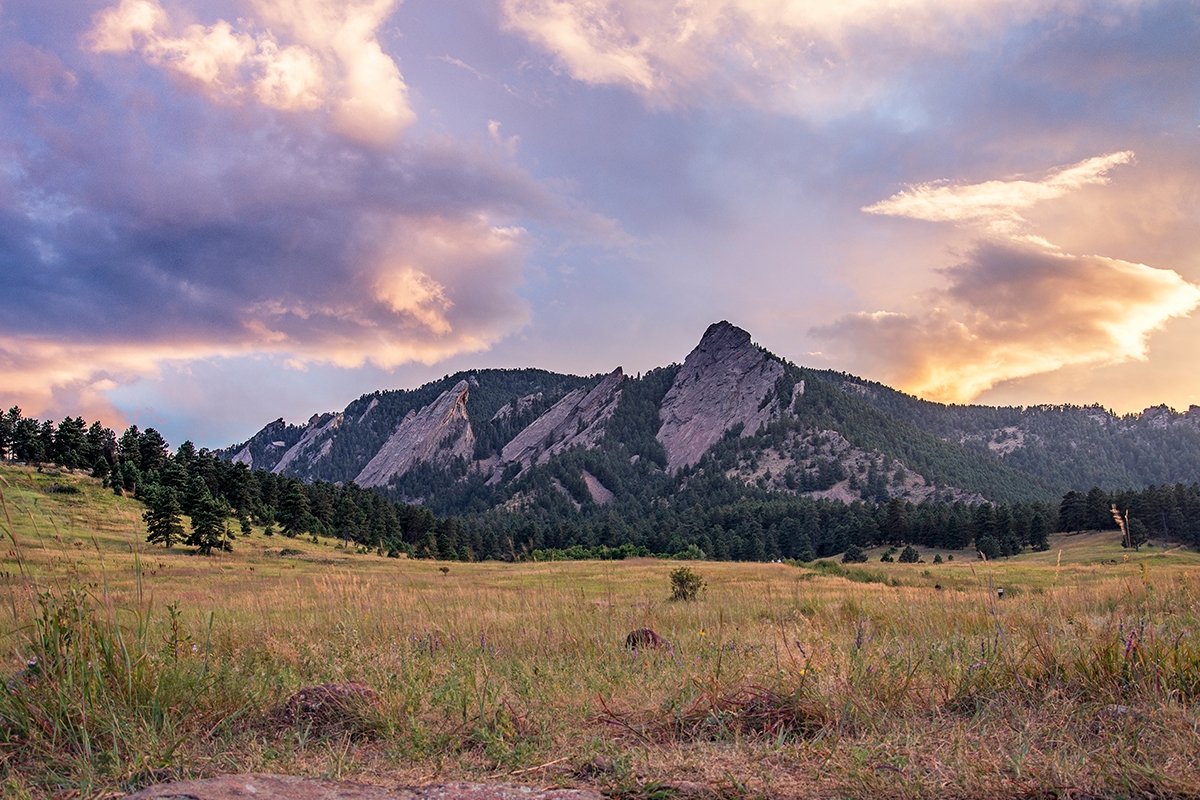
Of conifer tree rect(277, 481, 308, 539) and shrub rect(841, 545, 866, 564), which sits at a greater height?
conifer tree rect(277, 481, 308, 539)

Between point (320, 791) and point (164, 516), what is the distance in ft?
174

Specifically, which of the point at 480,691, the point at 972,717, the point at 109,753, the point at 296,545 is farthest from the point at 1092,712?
the point at 296,545

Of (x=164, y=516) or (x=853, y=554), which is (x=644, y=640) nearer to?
(x=164, y=516)

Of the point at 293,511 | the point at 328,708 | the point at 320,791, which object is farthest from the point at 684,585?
the point at 293,511

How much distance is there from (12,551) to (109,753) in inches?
88.0

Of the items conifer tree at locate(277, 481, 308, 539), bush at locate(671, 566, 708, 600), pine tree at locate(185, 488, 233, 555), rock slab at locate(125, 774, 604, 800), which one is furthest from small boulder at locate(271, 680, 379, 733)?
conifer tree at locate(277, 481, 308, 539)

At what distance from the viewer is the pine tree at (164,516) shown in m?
44.5

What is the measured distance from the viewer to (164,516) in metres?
45.3

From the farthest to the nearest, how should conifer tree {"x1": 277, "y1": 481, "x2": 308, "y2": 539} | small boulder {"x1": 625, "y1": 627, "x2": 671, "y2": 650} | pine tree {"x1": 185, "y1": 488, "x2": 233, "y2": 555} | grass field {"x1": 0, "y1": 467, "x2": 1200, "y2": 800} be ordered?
conifer tree {"x1": 277, "y1": 481, "x2": 308, "y2": 539} < pine tree {"x1": 185, "y1": 488, "x2": 233, "y2": 555} < small boulder {"x1": 625, "y1": 627, "x2": 671, "y2": 650} < grass field {"x1": 0, "y1": 467, "x2": 1200, "y2": 800}

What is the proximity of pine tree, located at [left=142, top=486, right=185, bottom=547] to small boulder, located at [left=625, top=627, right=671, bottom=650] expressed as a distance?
47.7m

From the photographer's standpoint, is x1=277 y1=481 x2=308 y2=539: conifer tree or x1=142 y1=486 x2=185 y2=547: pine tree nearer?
x1=142 y1=486 x2=185 y2=547: pine tree

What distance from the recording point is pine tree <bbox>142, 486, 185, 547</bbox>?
146ft

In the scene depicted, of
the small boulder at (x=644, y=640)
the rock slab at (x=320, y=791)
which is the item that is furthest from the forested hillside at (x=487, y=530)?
the rock slab at (x=320, y=791)

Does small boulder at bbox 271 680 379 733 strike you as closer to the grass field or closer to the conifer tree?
the grass field
